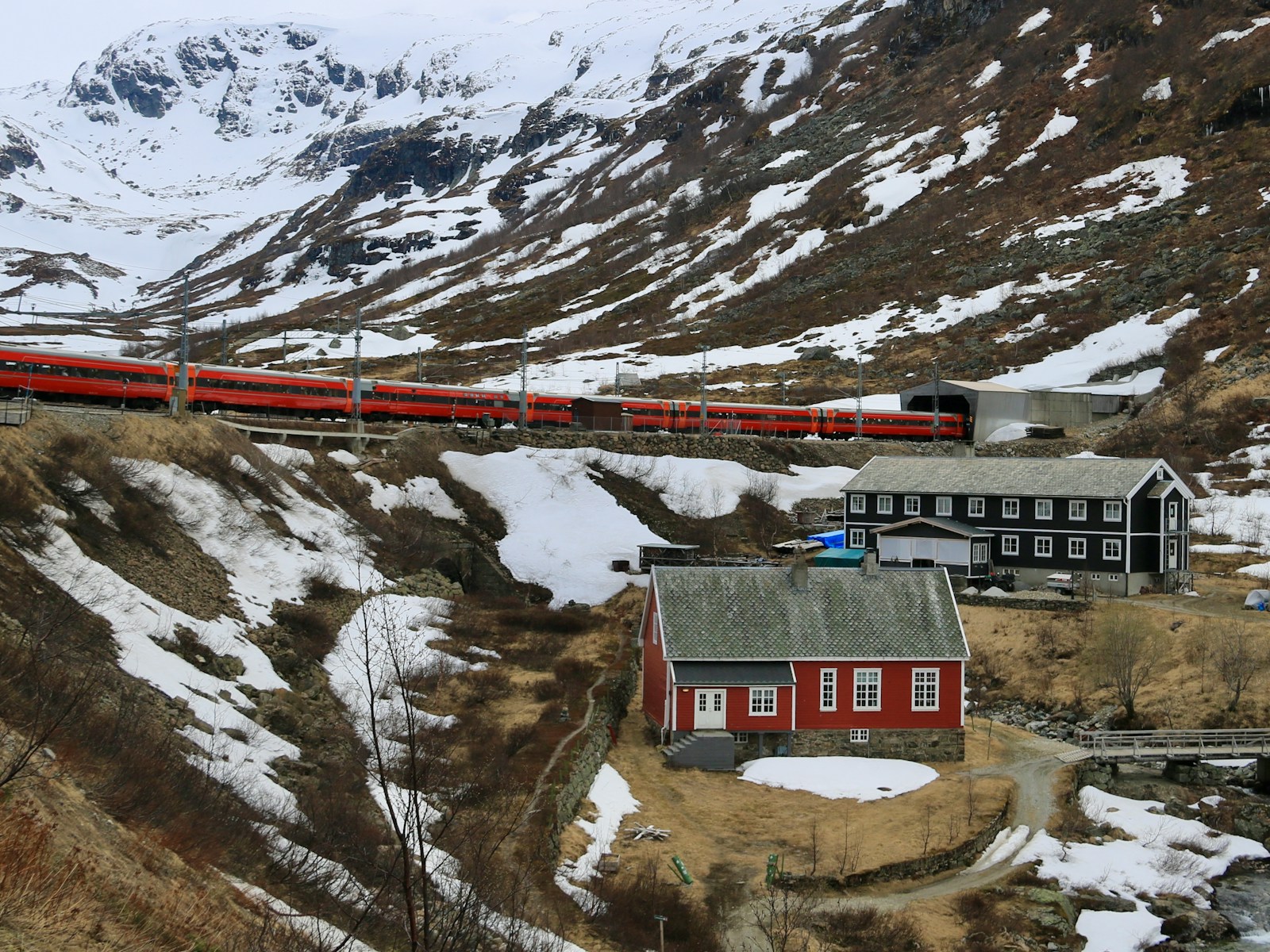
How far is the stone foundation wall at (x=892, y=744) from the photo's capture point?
37.1 meters

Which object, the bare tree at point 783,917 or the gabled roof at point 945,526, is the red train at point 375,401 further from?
the bare tree at point 783,917

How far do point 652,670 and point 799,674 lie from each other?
15.9ft

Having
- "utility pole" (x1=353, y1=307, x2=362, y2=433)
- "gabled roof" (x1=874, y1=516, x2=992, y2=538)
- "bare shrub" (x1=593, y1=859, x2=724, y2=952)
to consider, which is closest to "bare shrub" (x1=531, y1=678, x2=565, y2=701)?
"bare shrub" (x1=593, y1=859, x2=724, y2=952)

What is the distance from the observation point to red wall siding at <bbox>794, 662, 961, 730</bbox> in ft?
121

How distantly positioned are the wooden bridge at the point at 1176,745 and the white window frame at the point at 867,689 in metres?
5.89

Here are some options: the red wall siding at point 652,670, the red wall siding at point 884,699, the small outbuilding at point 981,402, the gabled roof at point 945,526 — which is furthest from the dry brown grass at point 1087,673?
the small outbuilding at point 981,402

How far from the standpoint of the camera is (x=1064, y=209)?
129 m

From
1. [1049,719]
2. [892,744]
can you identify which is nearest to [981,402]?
[1049,719]

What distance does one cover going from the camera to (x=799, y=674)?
37031mm

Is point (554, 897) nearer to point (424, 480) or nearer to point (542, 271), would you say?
point (424, 480)

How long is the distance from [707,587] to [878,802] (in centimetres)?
898

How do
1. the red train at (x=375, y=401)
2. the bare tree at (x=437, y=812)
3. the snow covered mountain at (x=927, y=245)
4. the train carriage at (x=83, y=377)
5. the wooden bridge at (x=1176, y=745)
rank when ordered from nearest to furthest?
the bare tree at (x=437, y=812) < the wooden bridge at (x=1176, y=745) < the train carriage at (x=83, y=377) < the red train at (x=375, y=401) < the snow covered mountain at (x=927, y=245)

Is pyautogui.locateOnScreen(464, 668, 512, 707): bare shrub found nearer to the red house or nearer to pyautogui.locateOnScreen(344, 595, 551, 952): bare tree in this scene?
pyautogui.locateOnScreen(344, 595, 551, 952): bare tree

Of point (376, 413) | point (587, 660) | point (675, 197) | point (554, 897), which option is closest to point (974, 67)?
point (675, 197)
